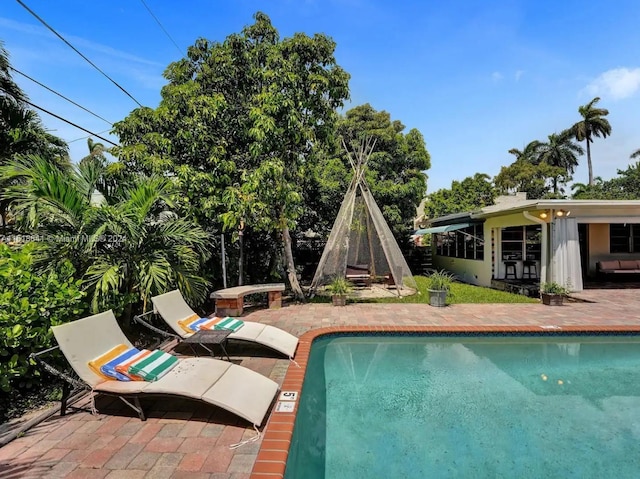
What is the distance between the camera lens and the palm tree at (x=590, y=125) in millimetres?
40062

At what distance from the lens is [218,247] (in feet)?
34.5

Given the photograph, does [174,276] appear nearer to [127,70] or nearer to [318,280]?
[318,280]

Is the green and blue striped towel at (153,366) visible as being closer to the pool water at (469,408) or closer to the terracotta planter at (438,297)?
the pool water at (469,408)

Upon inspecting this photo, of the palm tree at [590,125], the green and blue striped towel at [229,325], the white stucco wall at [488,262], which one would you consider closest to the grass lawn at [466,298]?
the white stucco wall at [488,262]

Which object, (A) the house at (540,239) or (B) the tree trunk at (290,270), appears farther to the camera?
(A) the house at (540,239)

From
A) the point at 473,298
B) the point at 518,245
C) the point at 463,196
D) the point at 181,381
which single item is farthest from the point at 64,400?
the point at 463,196

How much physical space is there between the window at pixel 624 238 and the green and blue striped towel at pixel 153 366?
1782 centimetres

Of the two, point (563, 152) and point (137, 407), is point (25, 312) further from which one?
point (563, 152)

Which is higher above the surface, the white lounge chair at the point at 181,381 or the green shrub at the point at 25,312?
the green shrub at the point at 25,312

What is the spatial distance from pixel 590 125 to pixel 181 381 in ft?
170

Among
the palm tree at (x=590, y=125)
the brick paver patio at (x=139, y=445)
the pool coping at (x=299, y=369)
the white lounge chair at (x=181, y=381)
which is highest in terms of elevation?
the palm tree at (x=590, y=125)

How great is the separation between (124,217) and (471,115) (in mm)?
13565

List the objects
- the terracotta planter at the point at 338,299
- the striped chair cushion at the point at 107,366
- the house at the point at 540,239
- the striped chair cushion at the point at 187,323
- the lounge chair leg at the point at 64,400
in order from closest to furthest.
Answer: the lounge chair leg at the point at 64,400 < the striped chair cushion at the point at 107,366 < the striped chair cushion at the point at 187,323 < the terracotta planter at the point at 338,299 < the house at the point at 540,239

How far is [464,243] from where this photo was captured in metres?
16.5
